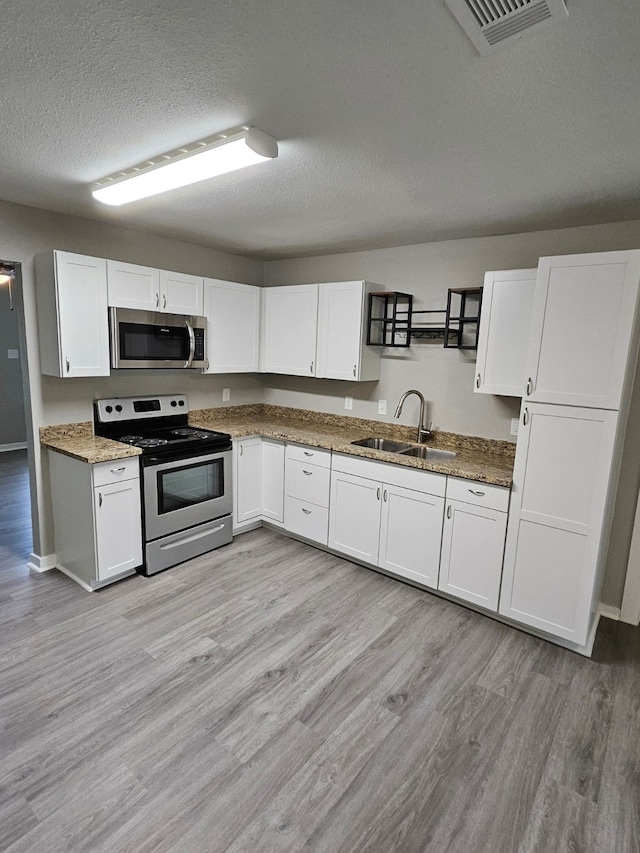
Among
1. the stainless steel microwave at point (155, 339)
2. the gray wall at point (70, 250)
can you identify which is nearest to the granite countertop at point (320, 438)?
the gray wall at point (70, 250)

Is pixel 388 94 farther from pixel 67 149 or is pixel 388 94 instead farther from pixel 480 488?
pixel 480 488

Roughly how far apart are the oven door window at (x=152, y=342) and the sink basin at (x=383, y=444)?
1.56 metres

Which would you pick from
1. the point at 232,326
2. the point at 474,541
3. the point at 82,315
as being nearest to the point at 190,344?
the point at 232,326

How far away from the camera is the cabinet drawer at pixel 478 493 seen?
107 inches

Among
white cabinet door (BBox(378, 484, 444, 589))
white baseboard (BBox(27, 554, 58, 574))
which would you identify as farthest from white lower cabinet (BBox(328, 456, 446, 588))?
white baseboard (BBox(27, 554, 58, 574))

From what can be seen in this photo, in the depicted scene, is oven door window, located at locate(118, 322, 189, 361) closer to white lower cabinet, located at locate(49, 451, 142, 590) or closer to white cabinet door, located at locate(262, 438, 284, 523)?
white lower cabinet, located at locate(49, 451, 142, 590)

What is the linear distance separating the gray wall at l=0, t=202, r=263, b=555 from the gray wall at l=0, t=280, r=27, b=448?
11.5 ft

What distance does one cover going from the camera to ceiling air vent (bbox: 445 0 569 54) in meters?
1.07

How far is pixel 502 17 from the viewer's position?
3.69ft

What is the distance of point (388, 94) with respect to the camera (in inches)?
59.1

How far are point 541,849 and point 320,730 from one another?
883 millimetres

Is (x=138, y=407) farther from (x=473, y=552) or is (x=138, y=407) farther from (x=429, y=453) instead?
(x=473, y=552)

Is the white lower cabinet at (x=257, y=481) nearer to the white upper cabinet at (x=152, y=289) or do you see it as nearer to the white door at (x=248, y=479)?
the white door at (x=248, y=479)

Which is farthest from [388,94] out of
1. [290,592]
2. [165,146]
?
[290,592]
